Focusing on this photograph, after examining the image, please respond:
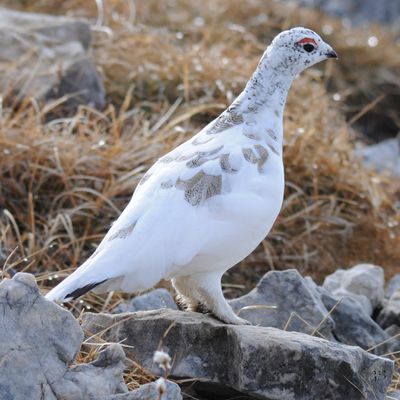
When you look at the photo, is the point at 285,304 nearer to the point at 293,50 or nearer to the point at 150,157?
the point at 293,50

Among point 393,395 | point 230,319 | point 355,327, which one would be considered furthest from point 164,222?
point 355,327

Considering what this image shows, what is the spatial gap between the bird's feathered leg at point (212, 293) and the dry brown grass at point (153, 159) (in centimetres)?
88

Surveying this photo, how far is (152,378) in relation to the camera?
3270 mm

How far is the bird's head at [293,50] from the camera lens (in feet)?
12.1

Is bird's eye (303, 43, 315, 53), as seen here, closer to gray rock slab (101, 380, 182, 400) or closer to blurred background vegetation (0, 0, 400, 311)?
blurred background vegetation (0, 0, 400, 311)

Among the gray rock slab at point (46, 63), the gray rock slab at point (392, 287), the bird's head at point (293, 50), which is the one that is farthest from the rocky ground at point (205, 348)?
the gray rock slab at point (46, 63)

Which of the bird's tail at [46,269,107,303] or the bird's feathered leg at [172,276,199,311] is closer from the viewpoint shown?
the bird's tail at [46,269,107,303]

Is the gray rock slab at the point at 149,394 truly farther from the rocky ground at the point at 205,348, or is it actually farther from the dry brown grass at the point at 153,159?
the dry brown grass at the point at 153,159

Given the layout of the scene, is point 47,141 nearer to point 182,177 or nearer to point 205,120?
point 205,120

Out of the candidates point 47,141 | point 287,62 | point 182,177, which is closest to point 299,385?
point 182,177

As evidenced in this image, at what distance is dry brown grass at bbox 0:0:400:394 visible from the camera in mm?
5191

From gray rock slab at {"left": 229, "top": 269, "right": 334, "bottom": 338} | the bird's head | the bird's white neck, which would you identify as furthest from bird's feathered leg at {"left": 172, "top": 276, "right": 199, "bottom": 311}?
the bird's head

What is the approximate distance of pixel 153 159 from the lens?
556cm

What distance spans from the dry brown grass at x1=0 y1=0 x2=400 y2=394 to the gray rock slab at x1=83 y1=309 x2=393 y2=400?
37.5 inches
